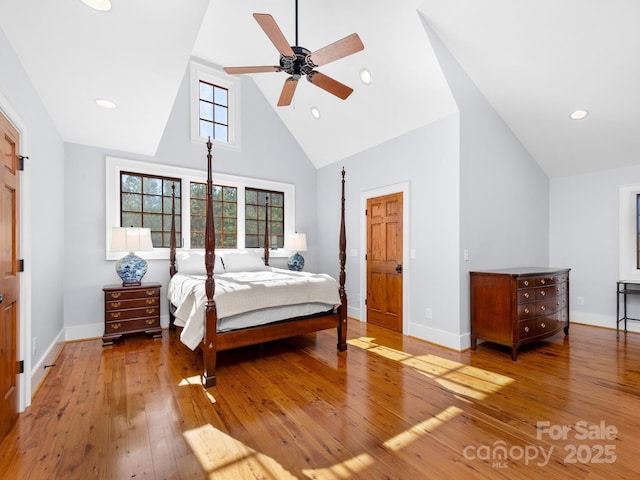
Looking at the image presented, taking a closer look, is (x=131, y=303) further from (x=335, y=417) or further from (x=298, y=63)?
(x=298, y=63)

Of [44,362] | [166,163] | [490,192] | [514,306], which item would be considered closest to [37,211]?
[44,362]

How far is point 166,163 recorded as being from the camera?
4645mm

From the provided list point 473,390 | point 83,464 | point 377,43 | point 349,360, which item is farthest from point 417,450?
point 377,43

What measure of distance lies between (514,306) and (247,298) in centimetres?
277

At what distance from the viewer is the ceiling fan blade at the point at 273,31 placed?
217 cm

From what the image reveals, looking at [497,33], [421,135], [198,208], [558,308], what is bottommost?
[558,308]

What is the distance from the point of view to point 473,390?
8.50 ft

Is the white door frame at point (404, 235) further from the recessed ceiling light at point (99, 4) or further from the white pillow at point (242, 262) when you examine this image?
the recessed ceiling light at point (99, 4)

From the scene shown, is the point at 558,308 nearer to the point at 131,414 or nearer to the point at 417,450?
the point at 417,450

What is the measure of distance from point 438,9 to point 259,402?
12.8ft

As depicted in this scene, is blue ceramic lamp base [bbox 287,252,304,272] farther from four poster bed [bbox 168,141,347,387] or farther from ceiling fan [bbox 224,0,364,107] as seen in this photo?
ceiling fan [bbox 224,0,364,107]

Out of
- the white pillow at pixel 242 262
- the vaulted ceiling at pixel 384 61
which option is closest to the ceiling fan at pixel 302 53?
the vaulted ceiling at pixel 384 61

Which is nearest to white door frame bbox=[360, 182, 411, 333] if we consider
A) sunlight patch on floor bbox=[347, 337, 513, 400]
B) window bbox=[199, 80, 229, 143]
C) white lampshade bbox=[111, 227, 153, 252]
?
sunlight patch on floor bbox=[347, 337, 513, 400]

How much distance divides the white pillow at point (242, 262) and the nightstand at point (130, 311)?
3.31 feet
